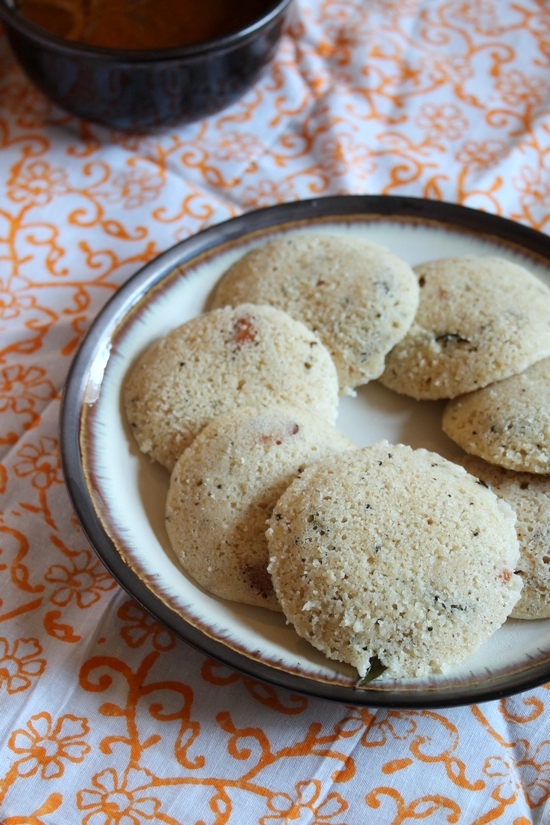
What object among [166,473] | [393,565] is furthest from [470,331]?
[166,473]

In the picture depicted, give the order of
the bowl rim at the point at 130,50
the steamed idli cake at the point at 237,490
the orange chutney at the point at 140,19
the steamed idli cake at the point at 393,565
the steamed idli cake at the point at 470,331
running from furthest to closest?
the orange chutney at the point at 140,19 → the bowl rim at the point at 130,50 → the steamed idli cake at the point at 470,331 → the steamed idli cake at the point at 237,490 → the steamed idli cake at the point at 393,565

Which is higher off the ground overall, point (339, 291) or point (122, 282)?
point (339, 291)

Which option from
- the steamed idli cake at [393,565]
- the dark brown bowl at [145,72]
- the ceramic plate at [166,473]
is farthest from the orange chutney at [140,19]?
the steamed idli cake at [393,565]

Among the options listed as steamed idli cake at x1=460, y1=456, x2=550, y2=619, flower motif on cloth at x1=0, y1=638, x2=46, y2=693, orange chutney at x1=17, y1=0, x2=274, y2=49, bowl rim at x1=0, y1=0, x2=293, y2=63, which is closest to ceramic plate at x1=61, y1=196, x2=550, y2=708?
steamed idli cake at x1=460, y1=456, x2=550, y2=619

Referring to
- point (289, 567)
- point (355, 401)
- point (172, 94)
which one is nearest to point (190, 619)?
point (289, 567)

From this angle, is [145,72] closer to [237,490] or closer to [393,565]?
[237,490]

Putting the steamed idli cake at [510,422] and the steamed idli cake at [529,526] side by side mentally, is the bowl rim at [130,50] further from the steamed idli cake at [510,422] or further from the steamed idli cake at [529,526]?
the steamed idli cake at [529,526]

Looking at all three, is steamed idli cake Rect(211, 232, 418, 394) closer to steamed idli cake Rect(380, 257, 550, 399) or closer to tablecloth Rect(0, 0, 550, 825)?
steamed idli cake Rect(380, 257, 550, 399)

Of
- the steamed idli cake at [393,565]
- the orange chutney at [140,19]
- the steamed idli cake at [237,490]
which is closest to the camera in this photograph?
the steamed idli cake at [393,565]
